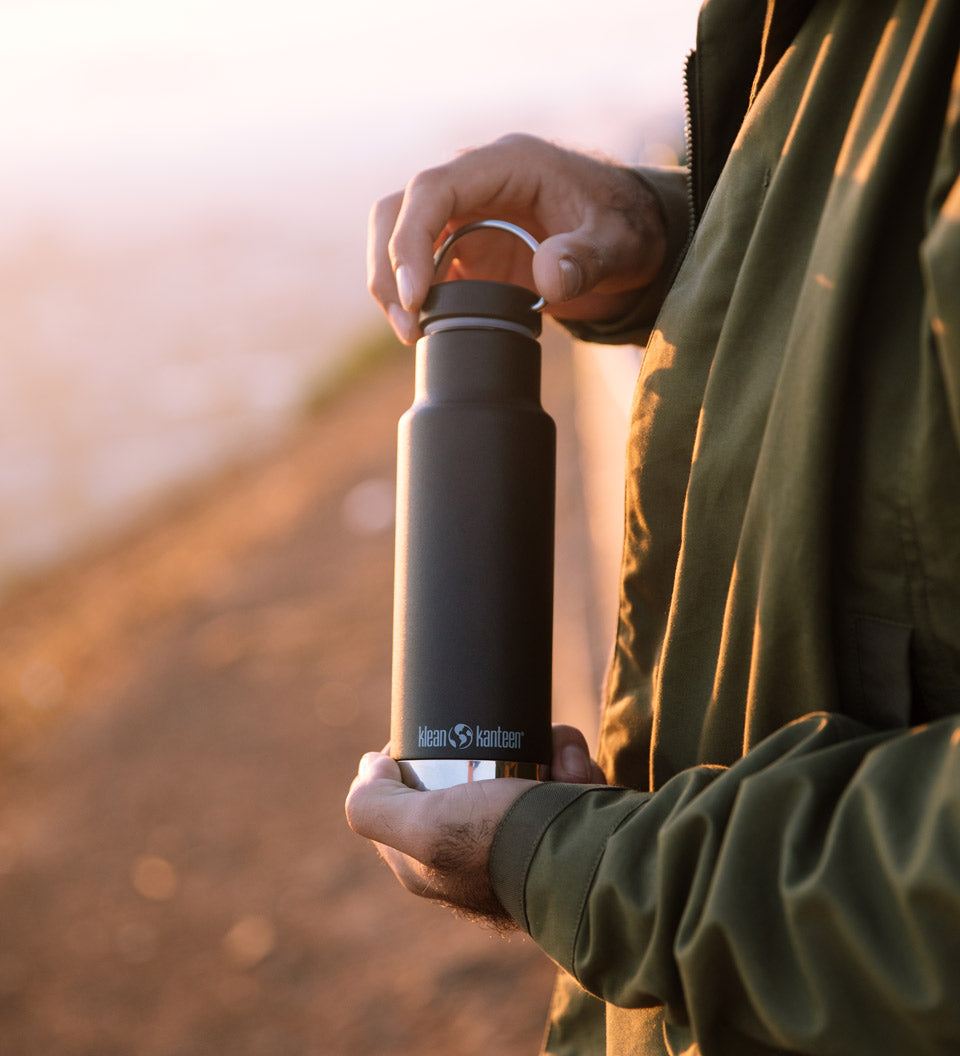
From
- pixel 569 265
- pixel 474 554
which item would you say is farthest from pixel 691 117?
pixel 474 554

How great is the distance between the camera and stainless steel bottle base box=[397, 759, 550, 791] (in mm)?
1171

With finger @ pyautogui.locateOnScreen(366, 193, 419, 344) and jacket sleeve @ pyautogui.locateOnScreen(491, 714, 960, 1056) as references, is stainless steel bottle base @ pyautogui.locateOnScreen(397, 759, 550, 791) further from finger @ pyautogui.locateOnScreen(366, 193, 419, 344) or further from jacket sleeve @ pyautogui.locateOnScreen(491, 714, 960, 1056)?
finger @ pyautogui.locateOnScreen(366, 193, 419, 344)

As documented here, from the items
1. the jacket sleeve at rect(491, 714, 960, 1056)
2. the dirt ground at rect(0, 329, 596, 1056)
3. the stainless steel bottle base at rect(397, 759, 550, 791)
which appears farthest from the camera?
the dirt ground at rect(0, 329, 596, 1056)

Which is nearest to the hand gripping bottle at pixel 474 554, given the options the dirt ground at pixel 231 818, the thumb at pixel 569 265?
the thumb at pixel 569 265

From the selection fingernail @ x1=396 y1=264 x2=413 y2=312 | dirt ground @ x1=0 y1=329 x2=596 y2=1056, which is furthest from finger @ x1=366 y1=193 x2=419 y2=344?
dirt ground @ x1=0 y1=329 x2=596 y2=1056

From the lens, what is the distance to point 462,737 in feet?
3.86

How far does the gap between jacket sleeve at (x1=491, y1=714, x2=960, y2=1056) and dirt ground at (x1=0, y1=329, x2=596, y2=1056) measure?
2180 millimetres

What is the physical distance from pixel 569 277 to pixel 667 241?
15.2 inches

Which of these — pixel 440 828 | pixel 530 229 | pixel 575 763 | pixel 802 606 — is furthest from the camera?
pixel 530 229

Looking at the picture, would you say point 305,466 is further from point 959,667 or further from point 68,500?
point 959,667

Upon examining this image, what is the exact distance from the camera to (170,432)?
10906mm

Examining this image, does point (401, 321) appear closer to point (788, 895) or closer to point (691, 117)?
point (691, 117)

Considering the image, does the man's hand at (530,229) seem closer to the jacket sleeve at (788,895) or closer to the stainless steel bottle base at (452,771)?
the stainless steel bottle base at (452,771)

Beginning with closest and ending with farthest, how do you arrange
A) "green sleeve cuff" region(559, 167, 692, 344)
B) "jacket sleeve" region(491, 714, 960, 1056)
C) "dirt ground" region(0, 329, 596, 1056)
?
"jacket sleeve" region(491, 714, 960, 1056) < "green sleeve cuff" region(559, 167, 692, 344) < "dirt ground" region(0, 329, 596, 1056)
